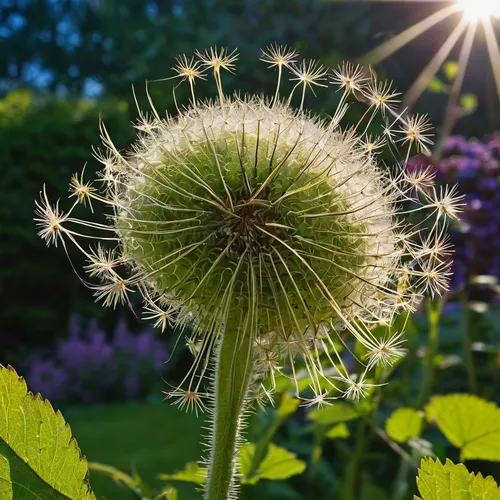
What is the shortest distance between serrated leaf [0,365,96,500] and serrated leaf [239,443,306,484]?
415 mm

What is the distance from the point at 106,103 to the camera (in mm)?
5820

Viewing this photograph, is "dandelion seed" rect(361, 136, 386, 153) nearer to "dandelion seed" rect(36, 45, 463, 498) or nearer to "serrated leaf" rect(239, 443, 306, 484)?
"dandelion seed" rect(36, 45, 463, 498)

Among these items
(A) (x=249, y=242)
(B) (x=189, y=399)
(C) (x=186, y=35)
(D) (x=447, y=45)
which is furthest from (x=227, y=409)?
(C) (x=186, y=35)

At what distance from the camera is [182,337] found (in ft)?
13.4

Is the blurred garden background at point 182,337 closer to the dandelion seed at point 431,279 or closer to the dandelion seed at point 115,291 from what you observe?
the dandelion seed at point 115,291

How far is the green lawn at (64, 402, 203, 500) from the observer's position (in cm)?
212

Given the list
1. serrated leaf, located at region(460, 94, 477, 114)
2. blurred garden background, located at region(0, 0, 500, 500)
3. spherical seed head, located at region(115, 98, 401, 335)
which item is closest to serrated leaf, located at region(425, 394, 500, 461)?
blurred garden background, located at region(0, 0, 500, 500)

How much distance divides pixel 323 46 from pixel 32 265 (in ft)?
11.0

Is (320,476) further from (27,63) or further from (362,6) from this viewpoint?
(27,63)

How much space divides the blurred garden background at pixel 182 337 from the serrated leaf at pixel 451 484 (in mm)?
259

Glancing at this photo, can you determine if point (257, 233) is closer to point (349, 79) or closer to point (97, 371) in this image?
point (349, 79)

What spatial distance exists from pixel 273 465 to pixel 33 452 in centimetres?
49

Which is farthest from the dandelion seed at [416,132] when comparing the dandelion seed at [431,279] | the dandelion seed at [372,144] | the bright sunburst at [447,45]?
the bright sunburst at [447,45]

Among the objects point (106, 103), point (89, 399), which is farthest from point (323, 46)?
point (89, 399)
